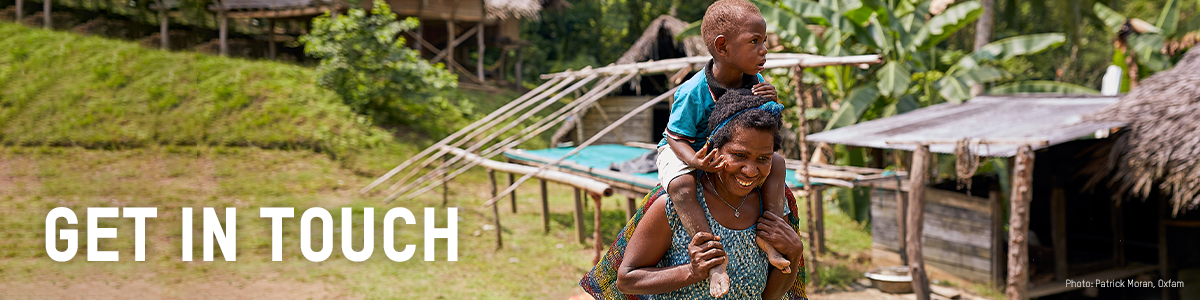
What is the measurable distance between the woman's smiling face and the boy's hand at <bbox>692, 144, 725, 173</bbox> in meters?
0.02

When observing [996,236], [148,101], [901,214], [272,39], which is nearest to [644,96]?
[272,39]

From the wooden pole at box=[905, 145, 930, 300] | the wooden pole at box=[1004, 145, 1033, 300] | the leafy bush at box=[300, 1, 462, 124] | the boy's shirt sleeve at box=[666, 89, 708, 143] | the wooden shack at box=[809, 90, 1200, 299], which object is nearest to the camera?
the boy's shirt sleeve at box=[666, 89, 708, 143]

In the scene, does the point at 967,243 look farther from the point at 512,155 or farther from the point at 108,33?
the point at 108,33

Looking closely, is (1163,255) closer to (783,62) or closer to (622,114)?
(783,62)

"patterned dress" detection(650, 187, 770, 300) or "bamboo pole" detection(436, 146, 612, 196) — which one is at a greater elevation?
"patterned dress" detection(650, 187, 770, 300)

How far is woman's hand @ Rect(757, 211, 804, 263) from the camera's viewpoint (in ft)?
7.18

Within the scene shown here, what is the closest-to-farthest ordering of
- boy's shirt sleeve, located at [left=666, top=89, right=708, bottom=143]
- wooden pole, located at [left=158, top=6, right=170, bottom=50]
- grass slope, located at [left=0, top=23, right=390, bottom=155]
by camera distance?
boy's shirt sleeve, located at [left=666, top=89, right=708, bottom=143]
grass slope, located at [left=0, top=23, right=390, bottom=155]
wooden pole, located at [left=158, top=6, right=170, bottom=50]

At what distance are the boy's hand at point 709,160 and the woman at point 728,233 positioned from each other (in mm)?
15

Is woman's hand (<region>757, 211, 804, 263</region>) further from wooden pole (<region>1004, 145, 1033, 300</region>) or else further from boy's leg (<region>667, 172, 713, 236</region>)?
wooden pole (<region>1004, 145, 1033, 300</region>)

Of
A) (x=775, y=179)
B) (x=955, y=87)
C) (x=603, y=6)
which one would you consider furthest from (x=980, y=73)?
(x=603, y=6)

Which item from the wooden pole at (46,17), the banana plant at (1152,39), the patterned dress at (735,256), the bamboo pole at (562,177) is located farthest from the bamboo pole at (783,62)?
the wooden pole at (46,17)

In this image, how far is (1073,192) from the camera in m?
9.96

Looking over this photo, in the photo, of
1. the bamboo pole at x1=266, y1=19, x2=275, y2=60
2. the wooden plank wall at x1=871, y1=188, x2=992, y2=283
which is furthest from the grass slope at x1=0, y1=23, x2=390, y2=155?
the wooden plank wall at x1=871, y1=188, x2=992, y2=283

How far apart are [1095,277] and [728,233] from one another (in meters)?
8.25
